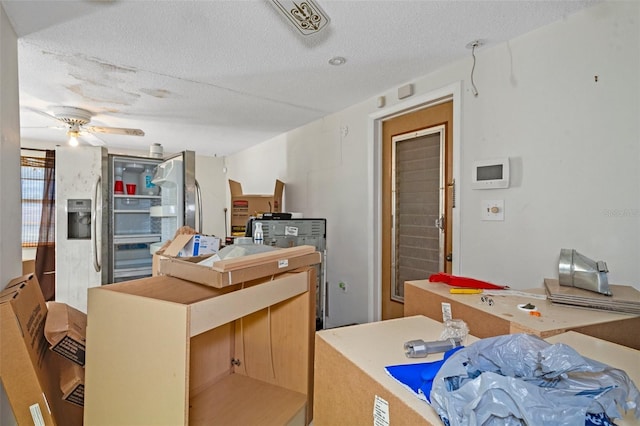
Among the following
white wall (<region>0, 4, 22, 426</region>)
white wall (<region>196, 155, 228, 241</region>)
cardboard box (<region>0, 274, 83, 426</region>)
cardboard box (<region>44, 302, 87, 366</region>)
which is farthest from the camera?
white wall (<region>196, 155, 228, 241</region>)

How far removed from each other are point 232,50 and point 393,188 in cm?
167

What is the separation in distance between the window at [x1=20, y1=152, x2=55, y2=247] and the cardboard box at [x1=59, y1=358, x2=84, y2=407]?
3.96 metres

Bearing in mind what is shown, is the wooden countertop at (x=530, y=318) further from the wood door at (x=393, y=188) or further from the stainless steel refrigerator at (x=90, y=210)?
the stainless steel refrigerator at (x=90, y=210)

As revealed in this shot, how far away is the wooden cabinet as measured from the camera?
1.09 metres

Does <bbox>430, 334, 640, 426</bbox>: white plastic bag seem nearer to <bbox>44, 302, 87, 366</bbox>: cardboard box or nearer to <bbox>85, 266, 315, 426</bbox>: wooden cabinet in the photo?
<bbox>85, 266, 315, 426</bbox>: wooden cabinet

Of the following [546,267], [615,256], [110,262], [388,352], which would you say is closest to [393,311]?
[546,267]

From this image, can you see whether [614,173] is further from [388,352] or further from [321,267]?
[321,267]

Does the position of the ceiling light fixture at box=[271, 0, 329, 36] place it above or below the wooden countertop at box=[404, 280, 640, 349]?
above

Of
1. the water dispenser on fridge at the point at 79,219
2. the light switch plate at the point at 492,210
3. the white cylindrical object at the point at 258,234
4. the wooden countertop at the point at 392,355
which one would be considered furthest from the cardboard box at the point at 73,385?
the light switch plate at the point at 492,210

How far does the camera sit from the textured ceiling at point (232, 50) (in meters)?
1.72

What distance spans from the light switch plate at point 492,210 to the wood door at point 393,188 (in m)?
0.24

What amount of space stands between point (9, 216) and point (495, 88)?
113 inches

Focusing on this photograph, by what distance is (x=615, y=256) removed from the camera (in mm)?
1595

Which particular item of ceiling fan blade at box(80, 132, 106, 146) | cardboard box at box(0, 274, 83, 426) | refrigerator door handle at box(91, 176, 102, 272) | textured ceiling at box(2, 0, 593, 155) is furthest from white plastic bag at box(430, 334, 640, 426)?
ceiling fan blade at box(80, 132, 106, 146)
